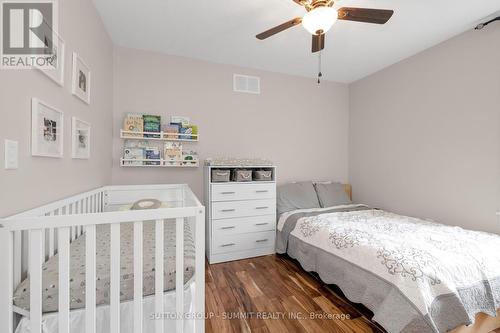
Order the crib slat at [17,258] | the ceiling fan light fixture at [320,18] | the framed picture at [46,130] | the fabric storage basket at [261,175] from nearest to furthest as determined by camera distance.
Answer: the crib slat at [17,258]
the framed picture at [46,130]
the ceiling fan light fixture at [320,18]
the fabric storage basket at [261,175]

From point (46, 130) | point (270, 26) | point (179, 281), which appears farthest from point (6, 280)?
point (270, 26)

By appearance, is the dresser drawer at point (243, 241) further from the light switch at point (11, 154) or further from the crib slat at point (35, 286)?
the light switch at point (11, 154)

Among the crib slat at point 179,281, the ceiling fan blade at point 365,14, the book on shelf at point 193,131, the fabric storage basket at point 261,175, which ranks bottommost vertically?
the crib slat at point 179,281

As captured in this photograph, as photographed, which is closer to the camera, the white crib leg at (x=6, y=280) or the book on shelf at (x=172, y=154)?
the white crib leg at (x=6, y=280)

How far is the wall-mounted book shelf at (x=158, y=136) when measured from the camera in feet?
8.02

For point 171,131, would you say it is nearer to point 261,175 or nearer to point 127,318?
point 261,175

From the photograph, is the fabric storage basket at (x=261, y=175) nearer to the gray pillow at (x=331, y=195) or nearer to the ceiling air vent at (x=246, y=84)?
the gray pillow at (x=331, y=195)

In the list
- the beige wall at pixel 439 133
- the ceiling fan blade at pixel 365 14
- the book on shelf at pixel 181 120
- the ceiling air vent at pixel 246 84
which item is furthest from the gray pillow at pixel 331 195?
the ceiling fan blade at pixel 365 14

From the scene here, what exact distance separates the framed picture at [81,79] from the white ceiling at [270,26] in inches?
26.1

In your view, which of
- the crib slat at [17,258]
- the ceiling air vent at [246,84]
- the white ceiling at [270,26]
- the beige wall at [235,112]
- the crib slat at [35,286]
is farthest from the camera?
the ceiling air vent at [246,84]

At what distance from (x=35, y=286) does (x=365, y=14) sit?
7.24ft

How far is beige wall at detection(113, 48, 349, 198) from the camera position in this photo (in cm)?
258

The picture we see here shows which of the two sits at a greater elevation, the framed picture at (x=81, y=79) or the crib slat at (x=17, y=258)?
the framed picture at (x=81, y=79)

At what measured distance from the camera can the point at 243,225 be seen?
2.57m
